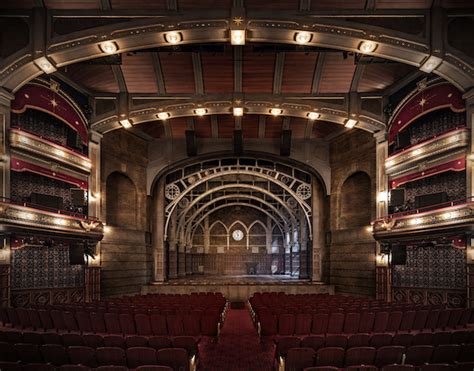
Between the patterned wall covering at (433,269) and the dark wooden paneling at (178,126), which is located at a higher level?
the dark wooden paneling at (178,126)

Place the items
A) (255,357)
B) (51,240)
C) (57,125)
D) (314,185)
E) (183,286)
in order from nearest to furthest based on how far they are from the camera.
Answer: (255,357)
(51,240)
(57,125)
(183,286)
(314,185)

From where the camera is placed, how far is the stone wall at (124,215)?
24.2m

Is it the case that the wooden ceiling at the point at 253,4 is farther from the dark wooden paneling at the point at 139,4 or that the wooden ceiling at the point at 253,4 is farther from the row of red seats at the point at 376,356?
the row of red seats at the point at 376,356

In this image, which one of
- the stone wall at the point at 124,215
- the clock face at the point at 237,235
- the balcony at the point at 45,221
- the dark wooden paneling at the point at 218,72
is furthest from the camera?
the clock face at the point at 237,235

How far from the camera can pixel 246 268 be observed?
43469 millimetres

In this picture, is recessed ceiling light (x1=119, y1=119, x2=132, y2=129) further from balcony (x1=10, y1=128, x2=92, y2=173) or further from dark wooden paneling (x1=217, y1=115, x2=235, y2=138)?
dark wooden paneling (x1=217, y1=115, x2=235, y2=138)

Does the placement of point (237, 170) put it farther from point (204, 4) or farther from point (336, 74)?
point (204, 4)

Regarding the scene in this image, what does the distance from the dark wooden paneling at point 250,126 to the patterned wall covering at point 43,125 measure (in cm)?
912

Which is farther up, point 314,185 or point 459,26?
point 459,26

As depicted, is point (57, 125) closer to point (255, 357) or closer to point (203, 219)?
point (255, 357)

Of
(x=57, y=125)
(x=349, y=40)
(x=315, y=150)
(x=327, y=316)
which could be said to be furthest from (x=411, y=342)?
(x=315, y=150)

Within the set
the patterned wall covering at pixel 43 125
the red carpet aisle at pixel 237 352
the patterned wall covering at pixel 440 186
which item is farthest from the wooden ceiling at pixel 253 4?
the red carpet aisle at pixel 237 352

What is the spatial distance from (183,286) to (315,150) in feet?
36.4

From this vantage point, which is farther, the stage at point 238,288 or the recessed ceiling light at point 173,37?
the stage at point 238,288
